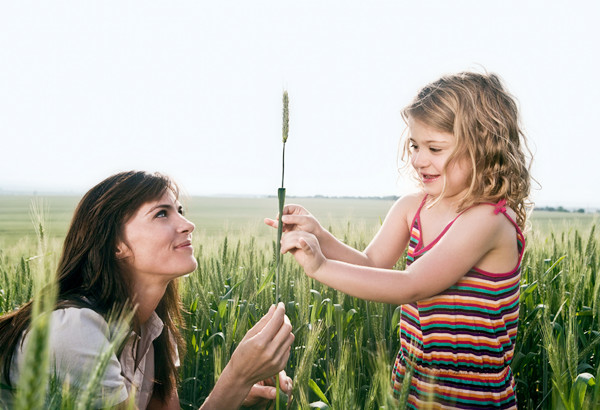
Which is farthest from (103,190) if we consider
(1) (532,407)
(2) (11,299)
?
(1) (532,407)

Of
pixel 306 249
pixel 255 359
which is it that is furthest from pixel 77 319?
pixel 306 249

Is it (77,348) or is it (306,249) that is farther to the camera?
(306,249)

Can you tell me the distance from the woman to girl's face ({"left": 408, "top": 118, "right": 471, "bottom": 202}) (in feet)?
2.29

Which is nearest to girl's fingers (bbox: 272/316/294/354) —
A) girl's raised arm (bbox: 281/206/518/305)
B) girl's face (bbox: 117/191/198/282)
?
girl's raised arm (bbox: 281/206/518/305)

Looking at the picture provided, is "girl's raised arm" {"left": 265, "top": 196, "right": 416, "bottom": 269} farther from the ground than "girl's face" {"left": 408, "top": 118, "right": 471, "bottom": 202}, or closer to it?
closer to it

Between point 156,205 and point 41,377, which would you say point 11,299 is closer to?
point 156,205

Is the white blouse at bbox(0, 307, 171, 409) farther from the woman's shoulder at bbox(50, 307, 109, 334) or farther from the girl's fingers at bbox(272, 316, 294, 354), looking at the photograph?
the girl's fingers at bbox(272, 316, 294, 354)

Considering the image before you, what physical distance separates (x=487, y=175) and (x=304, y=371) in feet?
3.25

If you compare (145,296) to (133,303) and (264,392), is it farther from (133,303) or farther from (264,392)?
(264,392)

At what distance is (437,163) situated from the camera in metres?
1.74

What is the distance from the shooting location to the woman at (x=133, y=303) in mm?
1463

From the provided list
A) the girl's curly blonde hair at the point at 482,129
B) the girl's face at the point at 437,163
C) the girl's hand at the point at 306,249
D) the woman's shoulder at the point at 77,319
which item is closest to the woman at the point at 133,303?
the woman's shoulder at the point at 77,319

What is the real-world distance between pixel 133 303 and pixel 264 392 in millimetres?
618

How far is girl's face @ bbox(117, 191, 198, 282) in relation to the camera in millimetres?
1760
